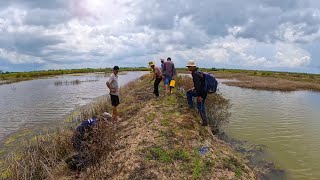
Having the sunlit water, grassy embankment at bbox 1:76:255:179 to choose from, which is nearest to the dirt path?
grassy embankment at bbox 1:76:255:179

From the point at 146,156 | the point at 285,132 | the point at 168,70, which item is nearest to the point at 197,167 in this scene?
the point at 146,156

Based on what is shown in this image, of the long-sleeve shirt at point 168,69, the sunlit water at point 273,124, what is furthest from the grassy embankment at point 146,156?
the long-sleeve shirt at point 168,69

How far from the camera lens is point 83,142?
8.79m

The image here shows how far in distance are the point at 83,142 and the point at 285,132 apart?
39.4 feet

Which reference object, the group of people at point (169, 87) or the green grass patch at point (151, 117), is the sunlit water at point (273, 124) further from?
the green grass patch at point (151, 117)

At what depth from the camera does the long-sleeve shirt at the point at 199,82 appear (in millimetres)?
11094

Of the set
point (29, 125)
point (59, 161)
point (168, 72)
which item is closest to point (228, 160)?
point (59, 161)

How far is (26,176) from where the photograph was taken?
8711mm

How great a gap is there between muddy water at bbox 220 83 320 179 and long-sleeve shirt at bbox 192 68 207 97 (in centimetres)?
410

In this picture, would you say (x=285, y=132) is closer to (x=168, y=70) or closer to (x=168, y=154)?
(x=168, y=70)

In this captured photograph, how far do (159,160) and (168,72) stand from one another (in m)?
7.80

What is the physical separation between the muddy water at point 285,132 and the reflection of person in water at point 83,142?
22.3ft

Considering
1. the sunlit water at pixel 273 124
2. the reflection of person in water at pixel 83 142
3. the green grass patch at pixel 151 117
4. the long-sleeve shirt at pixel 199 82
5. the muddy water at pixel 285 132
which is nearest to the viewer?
the reflection of person in water at pixel 83 142

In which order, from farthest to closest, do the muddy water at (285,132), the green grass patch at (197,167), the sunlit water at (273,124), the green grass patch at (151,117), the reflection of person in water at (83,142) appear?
the sunlit water at (273,124), the green grass patch at (151,117), the muddy water at (285,132), the reflection of person in water at (83,142), the green grass patch at (197,167)
